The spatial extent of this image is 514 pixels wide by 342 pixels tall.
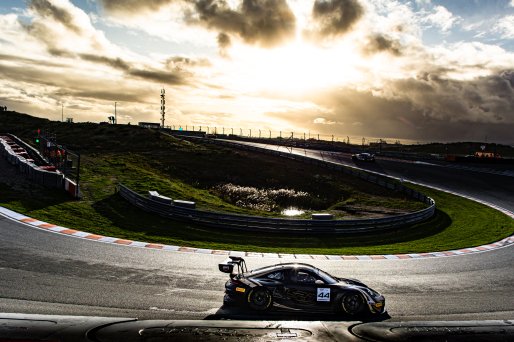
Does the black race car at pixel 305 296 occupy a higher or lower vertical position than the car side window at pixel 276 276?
lower

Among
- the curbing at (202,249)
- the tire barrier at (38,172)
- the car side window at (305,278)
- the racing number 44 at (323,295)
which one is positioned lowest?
the curbing at (202,249)

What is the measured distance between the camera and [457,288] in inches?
553

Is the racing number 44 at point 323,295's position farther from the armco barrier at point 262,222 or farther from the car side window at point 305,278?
the armco barrier at point 262,222

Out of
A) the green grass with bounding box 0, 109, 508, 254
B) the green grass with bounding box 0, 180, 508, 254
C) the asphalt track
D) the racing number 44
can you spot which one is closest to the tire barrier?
the green grass with bounding box 0, 109, 508, 254

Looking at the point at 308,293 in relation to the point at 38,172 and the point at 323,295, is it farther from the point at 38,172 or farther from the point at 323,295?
the point at 38,172

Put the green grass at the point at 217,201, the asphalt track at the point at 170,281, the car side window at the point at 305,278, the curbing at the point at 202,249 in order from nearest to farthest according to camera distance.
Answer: the asphalt track at the point at 170,281 → the car side window at the point at 305,278 → the curbing at the point at 202,249 → the green grass at the point at 217,201

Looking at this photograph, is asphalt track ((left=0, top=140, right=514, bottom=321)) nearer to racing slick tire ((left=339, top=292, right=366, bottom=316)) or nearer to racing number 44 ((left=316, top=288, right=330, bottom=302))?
racing number 44 ((left=316, top=288, right=330, bottom=302))

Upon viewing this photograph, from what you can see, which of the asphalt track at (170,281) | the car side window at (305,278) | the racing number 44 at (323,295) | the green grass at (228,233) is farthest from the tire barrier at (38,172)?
the racing number 44 at (323,295)

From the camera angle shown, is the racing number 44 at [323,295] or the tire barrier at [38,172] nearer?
the racing number 44 at [323,295]

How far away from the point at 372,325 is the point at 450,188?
A: 105ft

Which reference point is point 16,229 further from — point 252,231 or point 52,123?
point 52,123

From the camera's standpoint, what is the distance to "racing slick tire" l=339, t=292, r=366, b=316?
11267 mm

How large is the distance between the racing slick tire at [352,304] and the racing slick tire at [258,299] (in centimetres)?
194

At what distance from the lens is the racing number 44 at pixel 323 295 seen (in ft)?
37.0
